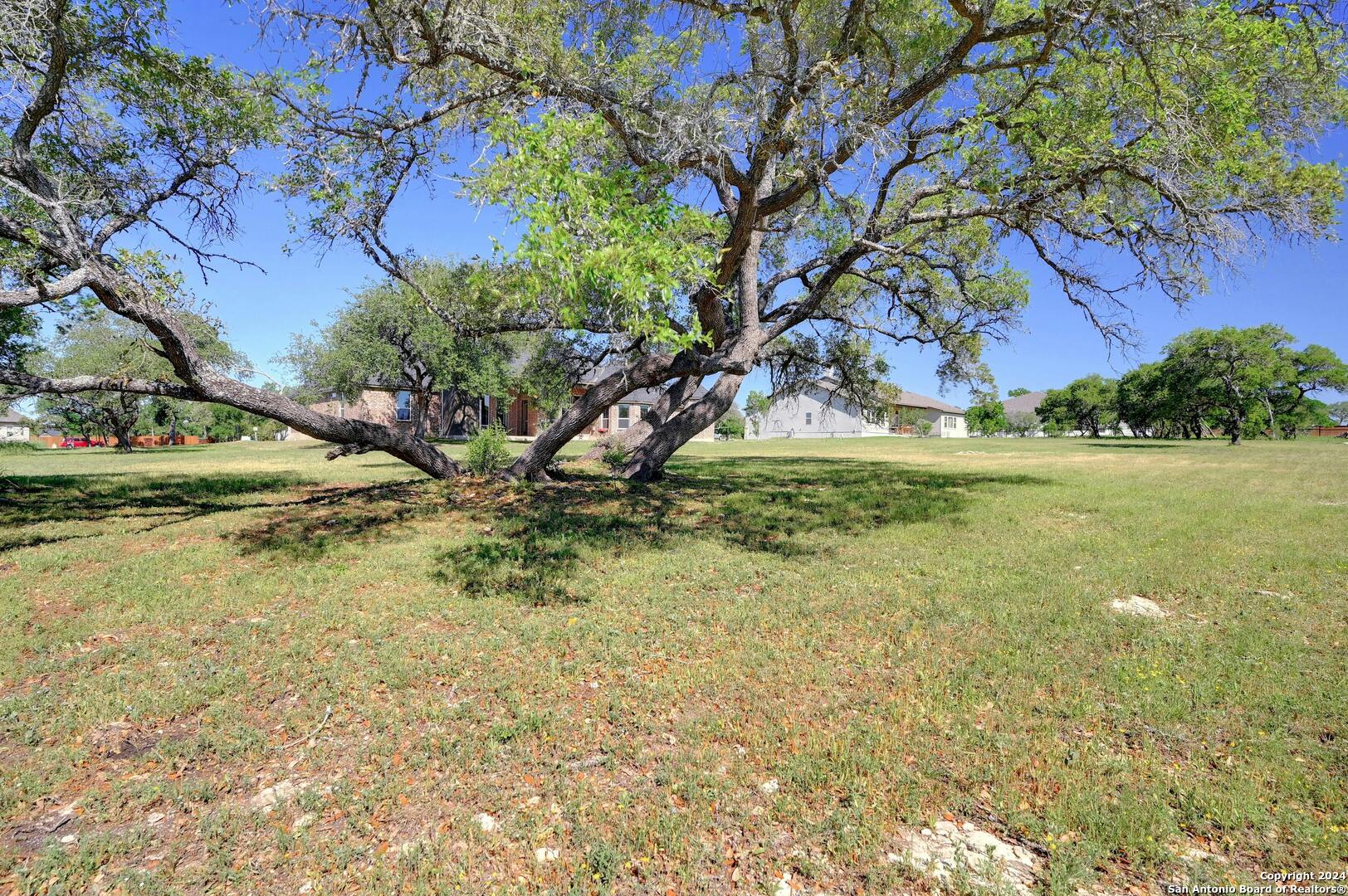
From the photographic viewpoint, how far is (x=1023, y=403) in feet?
243

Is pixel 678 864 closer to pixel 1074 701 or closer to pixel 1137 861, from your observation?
pixel 1137 861

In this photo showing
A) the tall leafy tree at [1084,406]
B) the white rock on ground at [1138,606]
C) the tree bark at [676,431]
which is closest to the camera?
the white rock on ground at [1138,606]

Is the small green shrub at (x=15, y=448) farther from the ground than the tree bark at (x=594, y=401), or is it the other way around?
the tree bark at (x=594, y=401)

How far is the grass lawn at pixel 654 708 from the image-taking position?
7.72 feet

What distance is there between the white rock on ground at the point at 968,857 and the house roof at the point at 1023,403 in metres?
78.2

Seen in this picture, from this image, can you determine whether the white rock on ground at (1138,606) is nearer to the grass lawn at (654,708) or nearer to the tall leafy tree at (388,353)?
the grass lawn at (654,708)

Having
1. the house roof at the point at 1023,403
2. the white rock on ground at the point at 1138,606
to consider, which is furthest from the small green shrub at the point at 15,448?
the house roof at the point at 1023,403

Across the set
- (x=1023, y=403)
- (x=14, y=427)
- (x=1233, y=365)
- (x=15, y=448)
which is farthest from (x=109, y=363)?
(x=1023, y=403)

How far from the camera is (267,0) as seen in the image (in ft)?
21.5

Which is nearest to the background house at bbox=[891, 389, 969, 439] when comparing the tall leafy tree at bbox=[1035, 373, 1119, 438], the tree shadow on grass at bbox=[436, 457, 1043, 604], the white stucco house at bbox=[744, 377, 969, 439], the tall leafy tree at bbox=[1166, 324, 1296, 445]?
the white stucco house at bbox=[744, 377, 969, 439]

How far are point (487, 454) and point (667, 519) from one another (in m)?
5.14

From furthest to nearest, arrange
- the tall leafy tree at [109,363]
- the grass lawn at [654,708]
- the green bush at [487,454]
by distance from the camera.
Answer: the tall leafy tree at [109,363]
the green bush at [487,454]
the grass lawn at [654,708]

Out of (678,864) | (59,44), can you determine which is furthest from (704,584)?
(59,44)

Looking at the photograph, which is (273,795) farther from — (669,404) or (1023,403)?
(1023,403)
